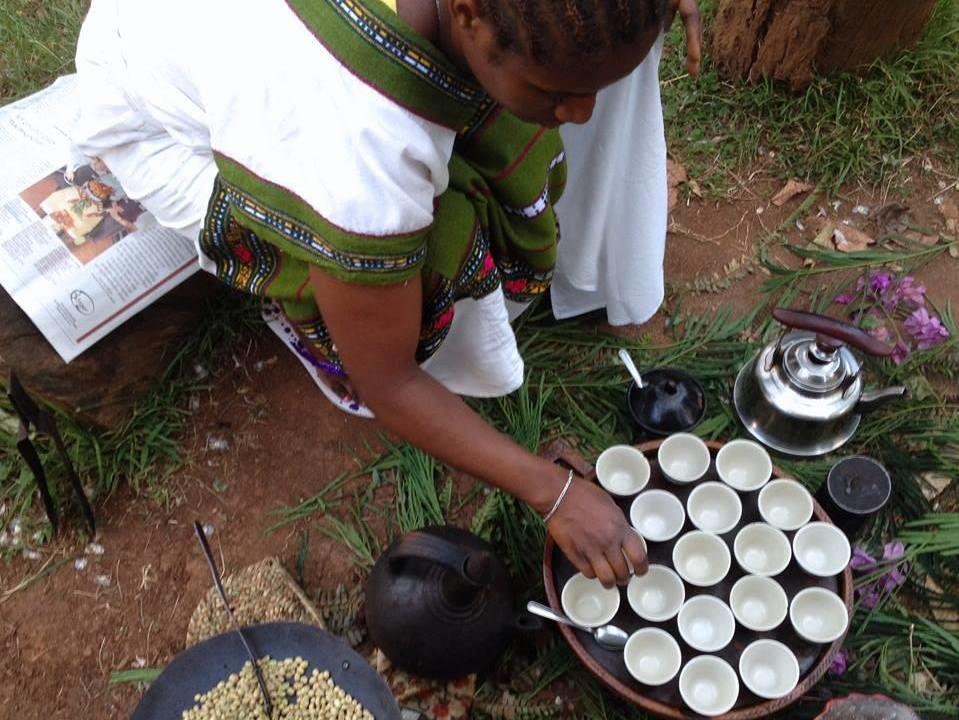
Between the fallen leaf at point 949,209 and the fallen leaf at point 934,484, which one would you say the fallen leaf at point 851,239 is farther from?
the fallen leaf at point 934,484

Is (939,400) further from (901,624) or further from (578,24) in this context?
(578,24)

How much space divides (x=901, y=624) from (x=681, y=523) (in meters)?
0.58

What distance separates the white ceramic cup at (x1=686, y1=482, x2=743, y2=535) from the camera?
6.16 ft

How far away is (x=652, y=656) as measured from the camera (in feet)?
5.70

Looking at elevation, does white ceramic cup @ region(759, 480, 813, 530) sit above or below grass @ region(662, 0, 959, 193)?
below

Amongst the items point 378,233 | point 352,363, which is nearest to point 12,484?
point 352,363

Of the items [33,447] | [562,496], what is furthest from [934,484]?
[33,447]

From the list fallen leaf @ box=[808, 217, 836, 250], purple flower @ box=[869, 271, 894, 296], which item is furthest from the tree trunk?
purple flower @ box=[869, 271, 894, 296]

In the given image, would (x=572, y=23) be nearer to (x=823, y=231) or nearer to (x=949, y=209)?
(x=823, y=231)

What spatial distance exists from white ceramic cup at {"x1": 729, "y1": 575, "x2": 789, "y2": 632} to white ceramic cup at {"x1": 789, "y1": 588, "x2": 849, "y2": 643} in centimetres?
3

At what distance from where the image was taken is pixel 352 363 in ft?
4.77

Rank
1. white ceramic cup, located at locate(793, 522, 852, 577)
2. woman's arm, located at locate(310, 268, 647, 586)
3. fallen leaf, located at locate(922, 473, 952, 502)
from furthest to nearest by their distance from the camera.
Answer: fallen leaf, located at locate(922, 473, 952, 502), white ceramic cup, located at locate(793, 522, 852, 577), woman's arm, located at locate(310, 268, 647, 586)

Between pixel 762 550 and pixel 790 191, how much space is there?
1287 mm

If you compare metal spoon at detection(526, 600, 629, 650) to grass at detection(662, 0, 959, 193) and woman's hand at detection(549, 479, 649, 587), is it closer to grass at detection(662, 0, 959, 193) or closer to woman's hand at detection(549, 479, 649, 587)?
woman's hand at detection(549, 479, 649, 587)
